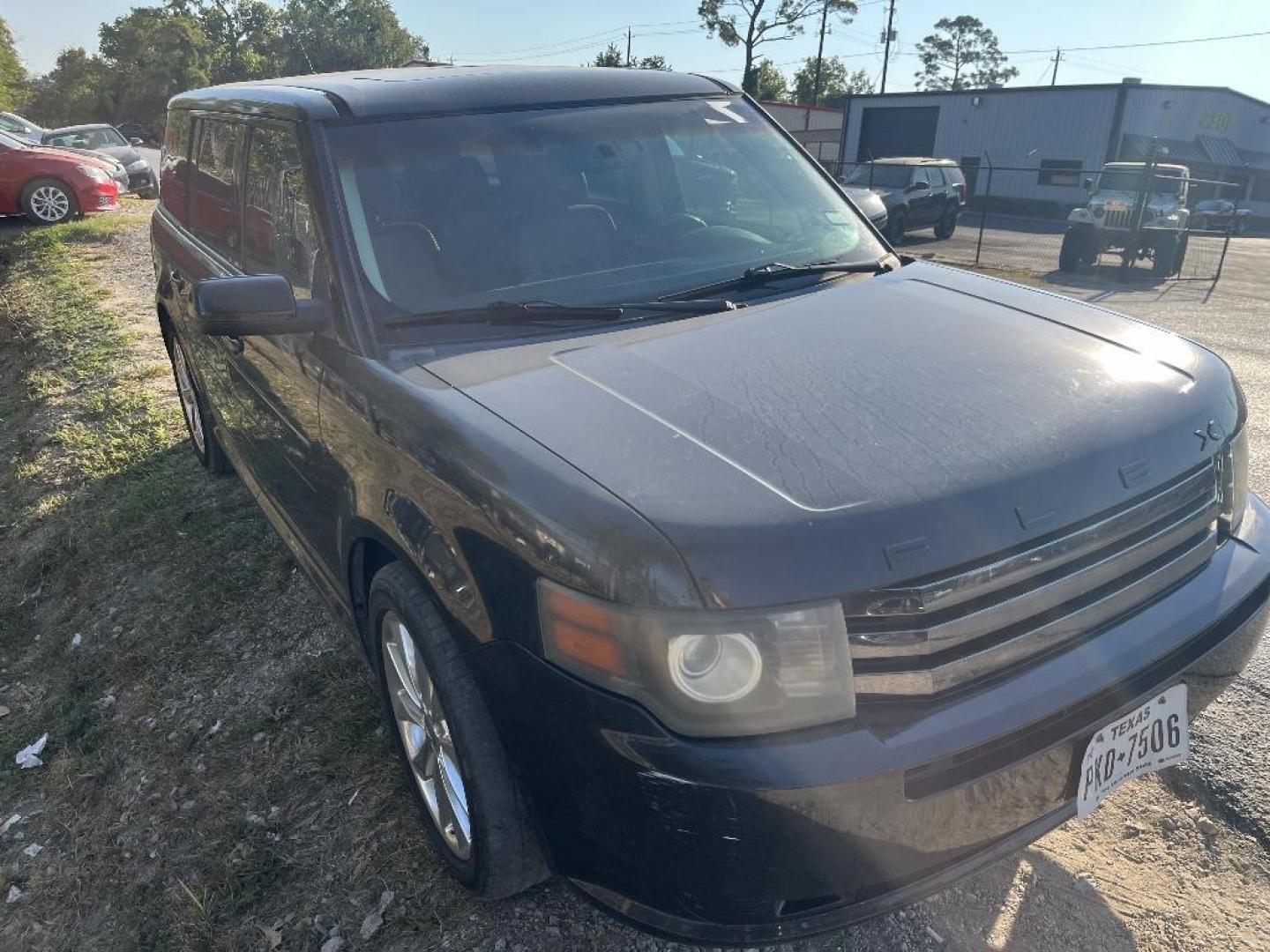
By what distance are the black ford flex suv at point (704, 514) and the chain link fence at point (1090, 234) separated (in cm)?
927

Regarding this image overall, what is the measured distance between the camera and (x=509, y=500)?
6.10 feet

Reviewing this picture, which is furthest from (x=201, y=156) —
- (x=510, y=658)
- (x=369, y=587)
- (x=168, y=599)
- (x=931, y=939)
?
(x=931, y=939)

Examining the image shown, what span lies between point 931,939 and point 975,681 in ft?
2.71

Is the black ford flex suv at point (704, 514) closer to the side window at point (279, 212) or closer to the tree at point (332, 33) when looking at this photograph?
the side window at point (279, 212)

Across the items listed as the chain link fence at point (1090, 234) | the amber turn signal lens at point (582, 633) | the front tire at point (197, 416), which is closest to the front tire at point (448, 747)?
the amber turn signal lens at point (582, 633)

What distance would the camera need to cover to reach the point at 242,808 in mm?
2930

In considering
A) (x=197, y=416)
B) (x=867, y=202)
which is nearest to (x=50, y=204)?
(x=197, y=416)

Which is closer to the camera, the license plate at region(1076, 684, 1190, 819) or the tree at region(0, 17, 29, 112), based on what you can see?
the license plate at region(1076, 684, 1190, 819)

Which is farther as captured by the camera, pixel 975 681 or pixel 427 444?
pixel 427 444

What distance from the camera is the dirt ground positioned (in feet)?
7.58

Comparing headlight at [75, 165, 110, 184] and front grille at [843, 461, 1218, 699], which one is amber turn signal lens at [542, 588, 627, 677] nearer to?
front grille at [843, 461, 1218, 699]

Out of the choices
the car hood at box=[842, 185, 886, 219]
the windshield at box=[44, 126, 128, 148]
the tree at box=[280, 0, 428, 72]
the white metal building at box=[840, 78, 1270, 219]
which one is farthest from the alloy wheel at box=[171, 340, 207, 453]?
the tree at box=[280, 0, 428, 72]

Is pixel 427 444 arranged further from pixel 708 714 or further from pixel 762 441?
pixel 708 714

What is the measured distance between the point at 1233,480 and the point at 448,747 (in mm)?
2051
